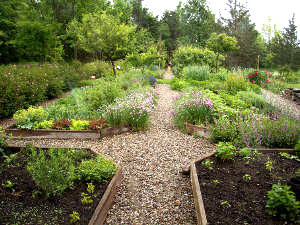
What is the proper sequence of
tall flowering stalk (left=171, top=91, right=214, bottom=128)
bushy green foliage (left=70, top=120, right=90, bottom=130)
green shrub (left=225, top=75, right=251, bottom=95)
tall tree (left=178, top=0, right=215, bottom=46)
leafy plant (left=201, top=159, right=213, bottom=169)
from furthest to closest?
tall tree (left=178, top=0, right=215, bottom=46)
green shrub (left=225, top=75, right=251, bottom=95)
tall flowering stalk (left=171, top=91, right=214, bottom=128)
bushy green foliage (left=70, top=120, right=90, bottom=130)
leafy plant (left=201, top=159, right=213, bottom=169)

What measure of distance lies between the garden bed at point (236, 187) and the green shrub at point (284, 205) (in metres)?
0.09

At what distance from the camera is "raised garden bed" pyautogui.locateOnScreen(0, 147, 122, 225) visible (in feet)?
8.04

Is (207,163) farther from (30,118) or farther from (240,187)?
(30,118)

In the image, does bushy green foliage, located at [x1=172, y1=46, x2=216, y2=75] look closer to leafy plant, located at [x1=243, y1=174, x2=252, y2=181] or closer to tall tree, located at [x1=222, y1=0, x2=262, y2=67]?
tall tree, located at [x1=222, y1=0, x2=262, y2=67]

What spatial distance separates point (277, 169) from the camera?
10.9ft

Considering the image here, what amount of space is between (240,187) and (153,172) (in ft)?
4.83

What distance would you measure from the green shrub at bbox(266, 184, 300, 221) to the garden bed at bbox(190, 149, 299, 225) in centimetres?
9

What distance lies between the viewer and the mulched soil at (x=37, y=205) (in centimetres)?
244

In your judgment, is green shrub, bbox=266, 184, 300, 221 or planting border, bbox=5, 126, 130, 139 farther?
planting border, bbox=5, 126, 130, 139

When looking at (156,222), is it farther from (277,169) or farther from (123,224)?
(277,169)

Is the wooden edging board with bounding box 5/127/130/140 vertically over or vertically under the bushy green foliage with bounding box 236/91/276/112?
under

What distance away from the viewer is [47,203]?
2.72 m

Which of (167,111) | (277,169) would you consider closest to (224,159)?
(277,169)

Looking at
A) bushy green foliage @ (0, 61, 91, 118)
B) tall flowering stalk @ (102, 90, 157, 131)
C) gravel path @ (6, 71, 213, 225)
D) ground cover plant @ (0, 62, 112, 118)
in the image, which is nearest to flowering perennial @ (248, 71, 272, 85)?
gravel path @ (6, 71, 213, 225)
